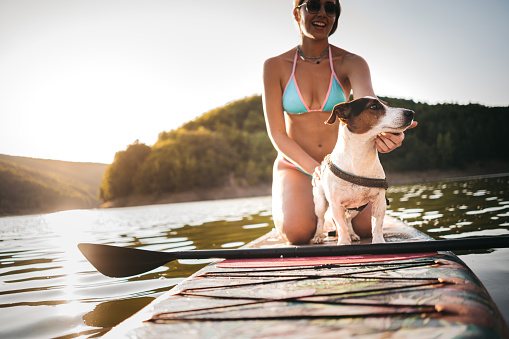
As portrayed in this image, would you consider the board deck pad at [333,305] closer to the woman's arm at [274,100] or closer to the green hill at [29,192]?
the woman's arm at [274,100]

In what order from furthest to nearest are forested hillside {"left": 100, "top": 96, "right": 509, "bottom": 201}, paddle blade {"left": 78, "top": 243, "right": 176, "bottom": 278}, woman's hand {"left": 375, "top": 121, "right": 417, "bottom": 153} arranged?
forested hillside {"left": 100, "top": 96, "right": 509, "bottom": 201}
woman's hand {"left": 375, "top": 121, "right": 417, "bottom": 153}
paddle blade {"left": 78, "top": 243, "right": 176, "bottom": 278}

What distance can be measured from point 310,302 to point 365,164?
1.77 metres

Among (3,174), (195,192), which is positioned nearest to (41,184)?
(3,174)

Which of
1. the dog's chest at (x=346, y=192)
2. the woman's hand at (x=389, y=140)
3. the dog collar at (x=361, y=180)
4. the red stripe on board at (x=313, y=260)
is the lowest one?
the red stripe on board at (x=313, y=260)

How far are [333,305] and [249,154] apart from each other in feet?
261

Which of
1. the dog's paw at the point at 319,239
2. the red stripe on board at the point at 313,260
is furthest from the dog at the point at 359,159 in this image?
the red stripe on board at the point at 313,260

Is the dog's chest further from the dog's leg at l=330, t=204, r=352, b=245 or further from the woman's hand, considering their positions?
the woman's hand

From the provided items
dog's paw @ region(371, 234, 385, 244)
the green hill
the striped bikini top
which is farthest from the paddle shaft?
the green hill

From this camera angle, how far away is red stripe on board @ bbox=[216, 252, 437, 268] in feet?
7.34

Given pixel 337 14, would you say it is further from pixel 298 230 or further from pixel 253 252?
pixel 253 252

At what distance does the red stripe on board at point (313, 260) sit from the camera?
2238mm

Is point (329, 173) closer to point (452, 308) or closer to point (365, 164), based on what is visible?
point (365, 164)

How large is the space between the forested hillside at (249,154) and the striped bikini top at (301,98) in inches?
2579

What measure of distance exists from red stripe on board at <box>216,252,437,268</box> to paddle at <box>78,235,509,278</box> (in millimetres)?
37
